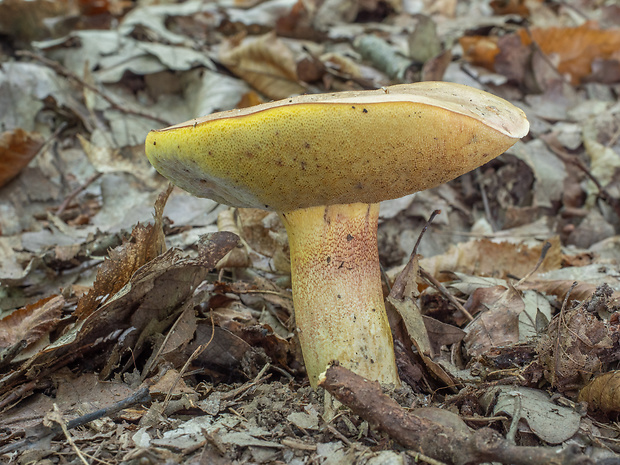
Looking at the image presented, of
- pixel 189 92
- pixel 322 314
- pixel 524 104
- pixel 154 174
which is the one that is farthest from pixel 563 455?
pixel 189 92

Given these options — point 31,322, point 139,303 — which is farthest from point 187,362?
point 31,322

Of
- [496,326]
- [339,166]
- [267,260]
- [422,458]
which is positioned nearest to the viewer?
[422,458]

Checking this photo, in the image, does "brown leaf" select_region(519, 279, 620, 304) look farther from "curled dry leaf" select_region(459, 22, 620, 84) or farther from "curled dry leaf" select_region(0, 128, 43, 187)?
"curled dry leaf" select_region(0, 128, 43, 187)

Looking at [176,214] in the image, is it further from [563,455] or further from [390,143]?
[563,455]

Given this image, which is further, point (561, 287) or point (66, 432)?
point (561, 287)

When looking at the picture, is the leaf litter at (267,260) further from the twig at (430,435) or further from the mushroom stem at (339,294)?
the mushroom stem at (339,294)

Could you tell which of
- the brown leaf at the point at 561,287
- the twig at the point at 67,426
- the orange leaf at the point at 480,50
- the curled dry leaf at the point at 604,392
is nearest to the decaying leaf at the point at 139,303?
the twig at the point at 67,426

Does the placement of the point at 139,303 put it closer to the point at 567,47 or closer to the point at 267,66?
the point at 267,66

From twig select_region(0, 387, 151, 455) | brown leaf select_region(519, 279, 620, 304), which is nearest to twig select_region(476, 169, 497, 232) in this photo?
brown leaf select_region(519, 279, 620, 304)

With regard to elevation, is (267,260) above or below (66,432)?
below
